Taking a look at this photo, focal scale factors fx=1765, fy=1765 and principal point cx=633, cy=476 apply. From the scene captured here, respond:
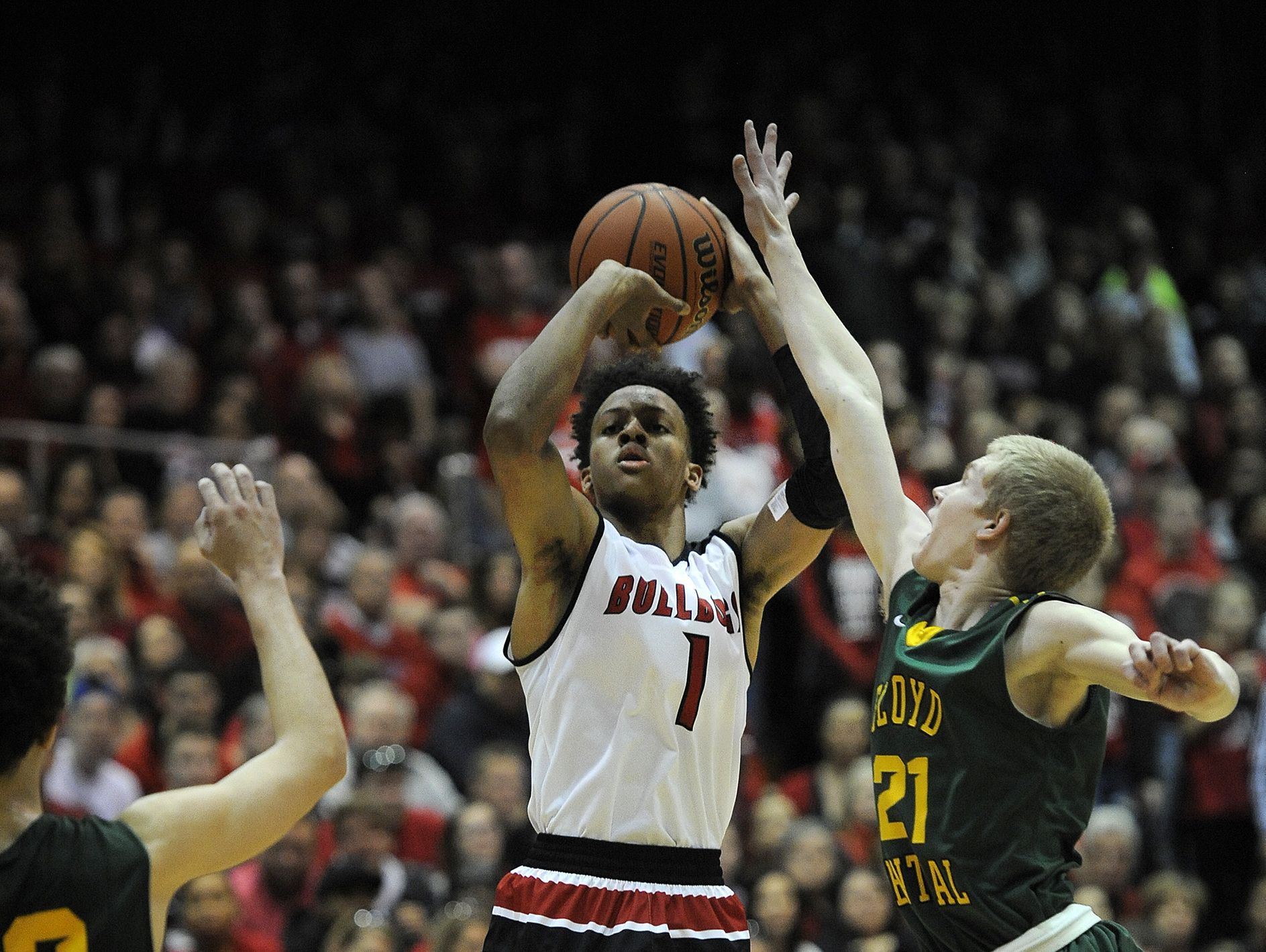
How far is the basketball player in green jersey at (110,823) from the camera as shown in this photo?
2.97 m

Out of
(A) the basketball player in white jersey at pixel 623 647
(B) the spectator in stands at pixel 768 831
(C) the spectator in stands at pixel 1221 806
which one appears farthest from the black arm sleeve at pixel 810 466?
(C) the spectator in stands at pixel 1221 806

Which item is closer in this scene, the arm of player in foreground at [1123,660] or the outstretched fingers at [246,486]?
the arm of player in foreground at [1123,660]

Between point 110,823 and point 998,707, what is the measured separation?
1.79 meters

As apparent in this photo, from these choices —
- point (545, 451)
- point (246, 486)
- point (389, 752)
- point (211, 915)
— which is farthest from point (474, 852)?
point (246, 486)

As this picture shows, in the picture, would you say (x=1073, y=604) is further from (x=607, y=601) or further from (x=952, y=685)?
(x=607, y=601)

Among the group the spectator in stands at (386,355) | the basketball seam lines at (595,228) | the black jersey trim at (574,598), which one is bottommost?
the black jersey trim at (574,598)

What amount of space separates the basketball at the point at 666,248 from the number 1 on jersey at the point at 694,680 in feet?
2.71

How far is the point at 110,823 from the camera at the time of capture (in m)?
3.08

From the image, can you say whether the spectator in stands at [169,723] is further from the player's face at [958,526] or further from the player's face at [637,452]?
the player's face at [958,526]

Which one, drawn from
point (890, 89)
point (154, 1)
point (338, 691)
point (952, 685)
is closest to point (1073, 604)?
point (952, 685)

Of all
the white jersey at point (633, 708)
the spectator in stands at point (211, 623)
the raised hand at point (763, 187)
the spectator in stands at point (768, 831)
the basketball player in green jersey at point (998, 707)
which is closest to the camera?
the basketball player in green jersey at point (998, 707)

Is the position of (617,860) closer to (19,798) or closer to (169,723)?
(19,798)

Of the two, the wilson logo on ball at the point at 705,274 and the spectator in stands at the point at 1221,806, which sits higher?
the wilson logo on ball at the point at 705,274

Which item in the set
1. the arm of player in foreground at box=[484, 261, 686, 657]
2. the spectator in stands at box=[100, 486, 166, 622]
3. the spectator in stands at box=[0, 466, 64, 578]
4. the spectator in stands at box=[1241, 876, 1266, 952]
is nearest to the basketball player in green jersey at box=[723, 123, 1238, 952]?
the arm of player in foreground at box=[484, 261, 686, 657]
